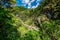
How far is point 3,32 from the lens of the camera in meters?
9.77

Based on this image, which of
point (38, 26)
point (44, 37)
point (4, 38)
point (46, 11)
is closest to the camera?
point (4, 38)

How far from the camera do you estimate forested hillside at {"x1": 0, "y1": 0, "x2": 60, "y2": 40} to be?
979 centimetres

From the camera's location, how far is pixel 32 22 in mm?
17234

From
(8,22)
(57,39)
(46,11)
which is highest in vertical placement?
(46,11)

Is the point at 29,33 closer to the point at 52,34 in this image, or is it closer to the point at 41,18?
the point at 52,34

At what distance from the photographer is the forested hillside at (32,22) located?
9.79 metres

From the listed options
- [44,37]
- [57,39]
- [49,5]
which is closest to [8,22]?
[44,37]

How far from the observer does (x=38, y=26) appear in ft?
54.3

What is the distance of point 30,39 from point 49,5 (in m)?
6.23

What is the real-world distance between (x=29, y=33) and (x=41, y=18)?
465cm

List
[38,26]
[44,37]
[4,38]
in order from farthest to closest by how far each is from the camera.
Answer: [38,26]
[44,37]
[4,38]

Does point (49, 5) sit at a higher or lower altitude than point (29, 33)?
higher

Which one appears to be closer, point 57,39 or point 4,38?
point 4,38

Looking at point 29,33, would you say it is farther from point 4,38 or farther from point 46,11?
point 46,11
